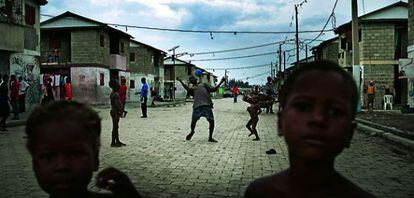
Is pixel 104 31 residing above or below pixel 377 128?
above

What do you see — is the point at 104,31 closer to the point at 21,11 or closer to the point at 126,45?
the point at 126,45

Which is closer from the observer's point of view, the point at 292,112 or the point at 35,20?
the point at 292,112

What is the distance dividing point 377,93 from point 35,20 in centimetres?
2366

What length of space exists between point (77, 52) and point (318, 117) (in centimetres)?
3561

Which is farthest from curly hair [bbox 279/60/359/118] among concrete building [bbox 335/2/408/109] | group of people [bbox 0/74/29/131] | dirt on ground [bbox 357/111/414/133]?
concrete building [bbox 335/2/408/109]

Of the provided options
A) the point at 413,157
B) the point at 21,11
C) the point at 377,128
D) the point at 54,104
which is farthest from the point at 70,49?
the point at 54,104

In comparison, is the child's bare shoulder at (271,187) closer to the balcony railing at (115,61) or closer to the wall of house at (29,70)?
the wall of house at (29,70)

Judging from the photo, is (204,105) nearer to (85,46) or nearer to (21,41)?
(21,41)

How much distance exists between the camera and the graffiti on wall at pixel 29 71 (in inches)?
896

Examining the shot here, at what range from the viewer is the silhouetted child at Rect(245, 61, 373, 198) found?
131 centimetres

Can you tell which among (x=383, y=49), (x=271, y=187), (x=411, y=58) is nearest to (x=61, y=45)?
(x=383, y=49)

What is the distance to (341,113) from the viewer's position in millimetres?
1338

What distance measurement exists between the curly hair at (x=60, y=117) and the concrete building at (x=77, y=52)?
33674mm

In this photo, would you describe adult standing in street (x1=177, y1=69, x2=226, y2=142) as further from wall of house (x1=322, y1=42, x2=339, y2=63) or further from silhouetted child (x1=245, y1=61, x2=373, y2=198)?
wall of house (x1=322, y1=42, x2=339, y2=63)
